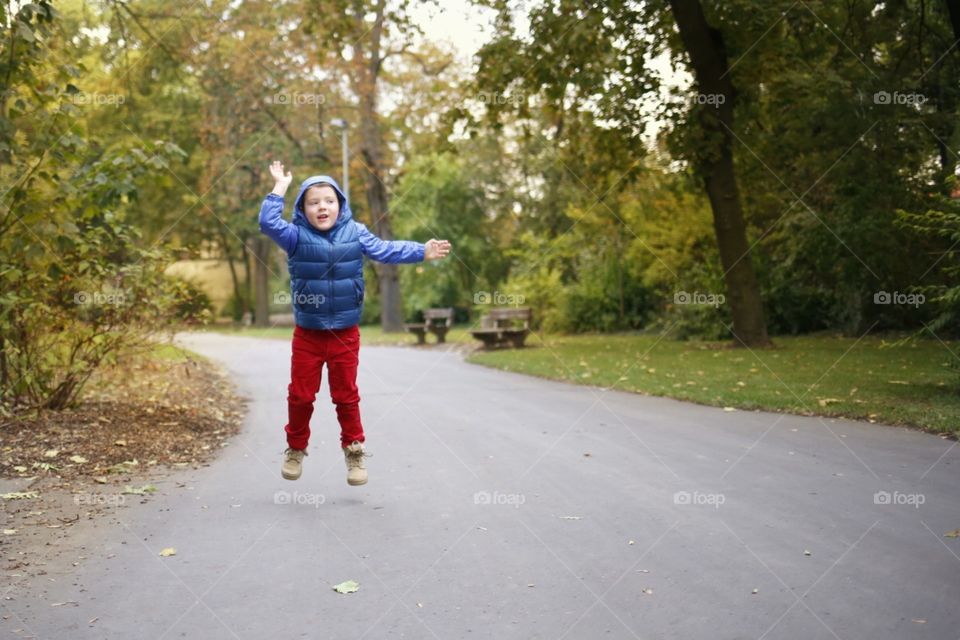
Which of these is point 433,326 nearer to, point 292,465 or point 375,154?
point 375,154

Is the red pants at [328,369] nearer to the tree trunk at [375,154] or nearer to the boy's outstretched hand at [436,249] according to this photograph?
the boy's outstretched hand at [436,249]

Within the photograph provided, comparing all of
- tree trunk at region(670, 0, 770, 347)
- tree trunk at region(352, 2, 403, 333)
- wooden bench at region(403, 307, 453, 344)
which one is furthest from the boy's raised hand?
tree trunk at region(352, 2, 403, 333)

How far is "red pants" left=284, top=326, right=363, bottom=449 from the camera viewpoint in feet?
22.0

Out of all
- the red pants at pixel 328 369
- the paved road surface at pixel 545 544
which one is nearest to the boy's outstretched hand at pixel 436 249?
the red pants at pixel 328 369

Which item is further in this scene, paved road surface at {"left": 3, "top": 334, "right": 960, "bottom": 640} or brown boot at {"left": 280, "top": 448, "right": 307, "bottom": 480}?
brown boot at {"left": 280, "top": 448, "right": 307, "bottom": 480}

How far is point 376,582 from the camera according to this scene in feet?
15.4

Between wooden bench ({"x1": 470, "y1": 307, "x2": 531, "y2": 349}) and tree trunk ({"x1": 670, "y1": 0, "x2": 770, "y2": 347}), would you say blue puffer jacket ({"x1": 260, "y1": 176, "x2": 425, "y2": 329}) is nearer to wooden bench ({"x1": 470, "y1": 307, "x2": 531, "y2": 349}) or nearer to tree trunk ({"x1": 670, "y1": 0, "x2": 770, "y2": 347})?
tree trunk ({"x1": 670, "y1": 0, "x2": 770, "y2": 347})

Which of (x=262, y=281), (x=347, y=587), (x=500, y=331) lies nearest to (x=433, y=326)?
(x=500, y=331)

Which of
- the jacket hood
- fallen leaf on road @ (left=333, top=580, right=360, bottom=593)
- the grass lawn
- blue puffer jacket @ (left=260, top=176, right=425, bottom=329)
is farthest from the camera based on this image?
the grass lawn

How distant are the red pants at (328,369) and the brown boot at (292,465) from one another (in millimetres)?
205

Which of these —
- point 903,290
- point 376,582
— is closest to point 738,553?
point 376,582

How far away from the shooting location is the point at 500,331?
22516mm

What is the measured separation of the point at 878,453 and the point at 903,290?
43.1 ft

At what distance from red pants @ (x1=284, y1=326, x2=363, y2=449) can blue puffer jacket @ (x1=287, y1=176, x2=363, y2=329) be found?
11 centimetres
